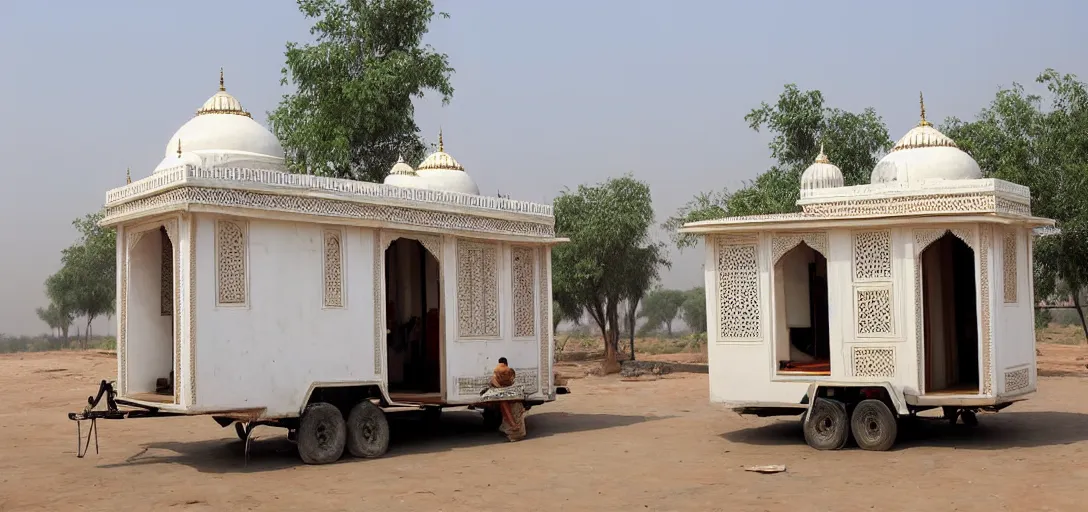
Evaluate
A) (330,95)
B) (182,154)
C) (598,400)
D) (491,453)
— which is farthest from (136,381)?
(330,95)

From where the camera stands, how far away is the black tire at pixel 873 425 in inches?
469

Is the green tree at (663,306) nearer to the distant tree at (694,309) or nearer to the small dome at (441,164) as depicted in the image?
the distant tree at (694,309)

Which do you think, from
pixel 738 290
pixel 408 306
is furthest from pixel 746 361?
pixel 408 306

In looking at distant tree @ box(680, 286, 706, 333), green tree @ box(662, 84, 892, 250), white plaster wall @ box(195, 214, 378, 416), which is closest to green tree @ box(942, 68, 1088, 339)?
green tree @ box(662, 84, 892, 250)

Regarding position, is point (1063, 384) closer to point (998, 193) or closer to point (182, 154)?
point (998, 193)

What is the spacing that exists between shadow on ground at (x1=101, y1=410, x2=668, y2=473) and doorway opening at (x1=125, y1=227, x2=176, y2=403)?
0.92 metres

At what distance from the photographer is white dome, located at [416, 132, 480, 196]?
16.4 metres

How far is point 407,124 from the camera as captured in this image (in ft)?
81.5

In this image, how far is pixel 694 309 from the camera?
74125mm

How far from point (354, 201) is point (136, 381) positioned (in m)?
3.56

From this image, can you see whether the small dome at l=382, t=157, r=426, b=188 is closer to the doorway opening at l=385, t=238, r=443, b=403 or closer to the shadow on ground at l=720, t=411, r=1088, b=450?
the doorway opening at l=385, t=238, r=443, b=403

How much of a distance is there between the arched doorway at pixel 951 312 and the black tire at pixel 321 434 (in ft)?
25.7

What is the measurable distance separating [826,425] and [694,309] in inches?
2449

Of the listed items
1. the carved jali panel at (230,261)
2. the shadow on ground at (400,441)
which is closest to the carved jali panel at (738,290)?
the shadow on ground at (400,441)
